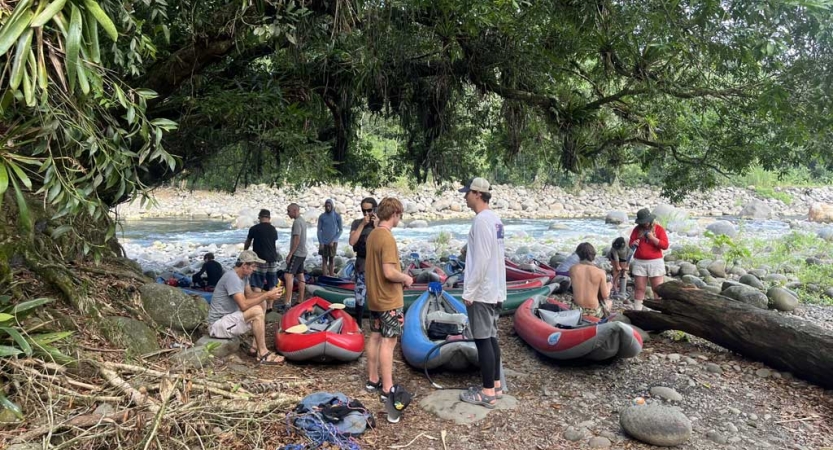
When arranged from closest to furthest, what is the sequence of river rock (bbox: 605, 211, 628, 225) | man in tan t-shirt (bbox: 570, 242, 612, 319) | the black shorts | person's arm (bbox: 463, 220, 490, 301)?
person's arm (bbox: 463, 220, 490, 301) < man in tan t-shirt (bbox: 570, 242, 612, 319) < the black shorts < river rock (bbox: 605, 211, 628, 225)

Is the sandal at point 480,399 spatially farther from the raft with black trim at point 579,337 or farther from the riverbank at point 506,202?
the riverbank at point 506,202

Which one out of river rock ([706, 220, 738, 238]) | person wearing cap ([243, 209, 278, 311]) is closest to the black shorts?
person wearing cap ([243, 209, 278, 311])

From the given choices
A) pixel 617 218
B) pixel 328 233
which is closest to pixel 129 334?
pixel 328 233

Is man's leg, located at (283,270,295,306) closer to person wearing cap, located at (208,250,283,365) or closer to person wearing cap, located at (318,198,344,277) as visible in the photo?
person wearing cap, located at (318,198,344,277)

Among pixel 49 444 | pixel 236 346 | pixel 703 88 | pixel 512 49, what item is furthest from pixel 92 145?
pixel 703 88

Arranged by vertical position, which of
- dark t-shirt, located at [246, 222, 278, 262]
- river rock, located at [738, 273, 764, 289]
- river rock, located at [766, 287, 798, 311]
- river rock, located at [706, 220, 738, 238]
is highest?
dark t-shirt, located at [246, 222, 278, 262]

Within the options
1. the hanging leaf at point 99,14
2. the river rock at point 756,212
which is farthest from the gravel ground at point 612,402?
the river rock at point 756,212

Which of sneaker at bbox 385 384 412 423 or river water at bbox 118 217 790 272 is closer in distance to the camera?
sneaker at bbox 385 384 412 423

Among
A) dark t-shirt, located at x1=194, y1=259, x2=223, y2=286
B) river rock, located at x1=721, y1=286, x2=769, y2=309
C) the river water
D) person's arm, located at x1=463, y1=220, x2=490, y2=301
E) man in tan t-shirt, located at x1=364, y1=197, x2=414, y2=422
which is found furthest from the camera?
the river water

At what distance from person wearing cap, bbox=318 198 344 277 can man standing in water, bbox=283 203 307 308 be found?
1.11 meters

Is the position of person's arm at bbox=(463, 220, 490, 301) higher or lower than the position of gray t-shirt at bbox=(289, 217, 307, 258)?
higher

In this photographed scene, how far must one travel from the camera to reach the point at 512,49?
251 inches

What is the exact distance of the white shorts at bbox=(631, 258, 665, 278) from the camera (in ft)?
21.1

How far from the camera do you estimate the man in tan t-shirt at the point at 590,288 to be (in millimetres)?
5184
